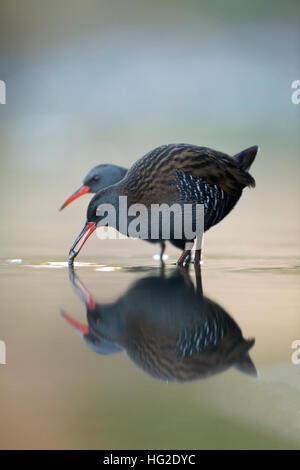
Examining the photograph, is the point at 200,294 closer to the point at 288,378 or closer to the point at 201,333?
the point at 201,333

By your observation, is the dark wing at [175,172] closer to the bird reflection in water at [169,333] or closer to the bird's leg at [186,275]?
the bird's leg at [186,275]

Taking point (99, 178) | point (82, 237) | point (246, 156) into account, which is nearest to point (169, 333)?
point (82, 237)

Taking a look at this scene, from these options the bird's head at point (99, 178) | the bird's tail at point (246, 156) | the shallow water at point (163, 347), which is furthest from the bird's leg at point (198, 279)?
the bird's head at point (99, 178)

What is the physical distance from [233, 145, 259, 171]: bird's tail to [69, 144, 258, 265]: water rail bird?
32 centimetres

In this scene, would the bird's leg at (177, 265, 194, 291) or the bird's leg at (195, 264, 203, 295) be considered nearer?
the bird's leg at (195, 264, 203, 295)

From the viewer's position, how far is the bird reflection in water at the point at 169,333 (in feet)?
5.98

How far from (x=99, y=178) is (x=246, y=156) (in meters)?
1.57

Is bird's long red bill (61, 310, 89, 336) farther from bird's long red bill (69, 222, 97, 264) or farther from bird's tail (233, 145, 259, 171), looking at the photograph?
bird's tail (233, 145, 259, 171)

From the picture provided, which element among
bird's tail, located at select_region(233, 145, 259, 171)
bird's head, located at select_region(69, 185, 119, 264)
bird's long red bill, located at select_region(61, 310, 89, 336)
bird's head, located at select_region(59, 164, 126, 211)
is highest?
bird's tail, located at select_region(233, 145, 259, 171)

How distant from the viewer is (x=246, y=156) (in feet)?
17.0

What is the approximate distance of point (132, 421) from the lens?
4.74ft

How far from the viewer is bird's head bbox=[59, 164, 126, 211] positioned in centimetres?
592

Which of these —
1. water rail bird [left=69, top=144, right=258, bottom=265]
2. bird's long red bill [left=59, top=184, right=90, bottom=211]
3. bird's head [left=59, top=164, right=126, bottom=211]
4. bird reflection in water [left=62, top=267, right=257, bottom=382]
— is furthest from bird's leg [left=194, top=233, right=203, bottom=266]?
bird's long red bill [left=59, top=184, right=90, bottom=211]

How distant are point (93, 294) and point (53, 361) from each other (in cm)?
124
